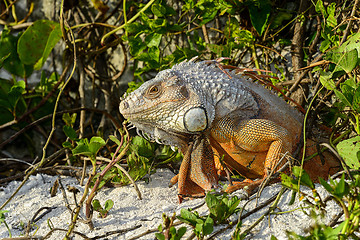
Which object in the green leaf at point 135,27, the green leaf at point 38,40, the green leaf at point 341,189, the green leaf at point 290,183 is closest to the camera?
the green leaf at point 341,189

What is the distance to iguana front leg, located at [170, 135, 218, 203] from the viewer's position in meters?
2.74

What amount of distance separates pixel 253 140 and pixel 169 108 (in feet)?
1.79

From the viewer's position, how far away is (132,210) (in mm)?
2730

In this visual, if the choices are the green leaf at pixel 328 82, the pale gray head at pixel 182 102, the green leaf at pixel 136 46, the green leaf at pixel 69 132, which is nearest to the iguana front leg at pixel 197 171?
the pale gray head at pixel 182 102

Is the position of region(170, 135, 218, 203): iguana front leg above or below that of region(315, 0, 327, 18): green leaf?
below

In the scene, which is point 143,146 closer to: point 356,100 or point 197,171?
point 197,171

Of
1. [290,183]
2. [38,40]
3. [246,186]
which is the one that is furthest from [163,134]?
[38,40]

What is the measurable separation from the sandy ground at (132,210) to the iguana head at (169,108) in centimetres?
42

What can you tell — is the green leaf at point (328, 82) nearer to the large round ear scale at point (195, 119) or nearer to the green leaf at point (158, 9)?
the large round ear scale at point (195, 119)

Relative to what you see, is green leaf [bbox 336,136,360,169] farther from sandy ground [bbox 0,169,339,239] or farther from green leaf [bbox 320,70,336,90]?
green leaf [bbox 320,70,336,90]

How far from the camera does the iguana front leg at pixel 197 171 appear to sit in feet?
8.99

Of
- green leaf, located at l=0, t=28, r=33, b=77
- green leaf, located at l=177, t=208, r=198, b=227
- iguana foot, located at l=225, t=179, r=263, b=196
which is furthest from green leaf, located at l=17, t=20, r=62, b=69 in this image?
green leaf, located at l=177, t=208, r=198, b=227

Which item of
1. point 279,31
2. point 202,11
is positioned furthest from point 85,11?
point 279,31

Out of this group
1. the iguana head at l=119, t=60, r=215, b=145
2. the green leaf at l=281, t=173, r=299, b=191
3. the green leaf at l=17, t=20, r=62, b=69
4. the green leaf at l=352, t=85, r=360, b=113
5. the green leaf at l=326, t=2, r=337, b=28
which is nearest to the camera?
the green leaf at l=281, t=173, r=299, b=191
